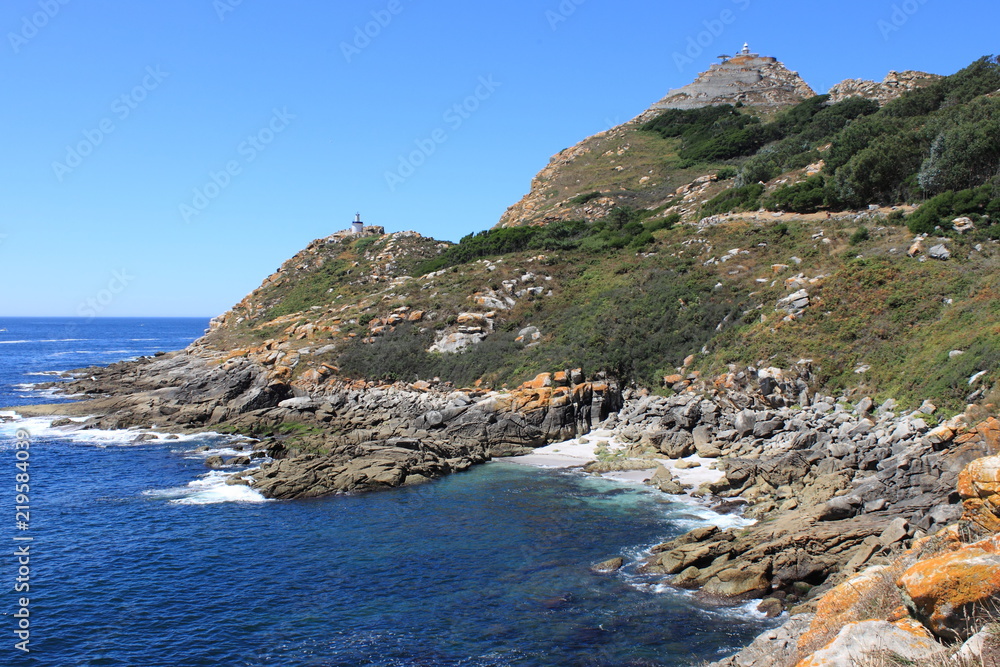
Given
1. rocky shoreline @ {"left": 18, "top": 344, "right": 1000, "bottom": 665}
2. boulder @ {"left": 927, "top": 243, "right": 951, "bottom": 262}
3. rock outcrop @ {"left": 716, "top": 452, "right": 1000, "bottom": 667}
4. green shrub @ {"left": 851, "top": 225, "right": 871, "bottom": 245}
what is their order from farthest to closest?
green shrub @ {"left": 851, "top": 225, "right": 871, "bottom": 245} → boulder @ {"left": 927, "top": 243, "right": 951, "bottom": 262} → rocky shoreline @ {"left": 18, "top": 344, "right": 1000, "bottom": 665} → rock outcrop @ {"left": 716, "top": 452, "right": 1000, "bottom": 667}

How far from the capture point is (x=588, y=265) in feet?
190

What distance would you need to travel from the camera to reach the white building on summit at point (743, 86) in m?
103

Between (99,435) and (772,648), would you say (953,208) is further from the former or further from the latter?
(99,435)

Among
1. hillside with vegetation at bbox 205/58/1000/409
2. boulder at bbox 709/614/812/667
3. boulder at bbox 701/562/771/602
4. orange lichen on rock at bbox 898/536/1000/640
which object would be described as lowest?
boulder at bbox 701/562/771/602

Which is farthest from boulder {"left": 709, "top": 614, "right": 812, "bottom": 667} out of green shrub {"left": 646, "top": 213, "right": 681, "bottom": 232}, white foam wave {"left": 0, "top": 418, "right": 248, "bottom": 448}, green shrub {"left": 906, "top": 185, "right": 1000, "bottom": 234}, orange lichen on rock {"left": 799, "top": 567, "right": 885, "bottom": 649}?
green shrub {"left": 646, "top": 213, "right": 681, "bottom": 232}

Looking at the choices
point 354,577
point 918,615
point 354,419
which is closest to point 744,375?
point 354,577

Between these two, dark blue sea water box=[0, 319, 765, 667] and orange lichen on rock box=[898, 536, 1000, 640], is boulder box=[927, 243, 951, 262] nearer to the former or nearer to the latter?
dark blue sea water box=[0, 319, 765, 667]

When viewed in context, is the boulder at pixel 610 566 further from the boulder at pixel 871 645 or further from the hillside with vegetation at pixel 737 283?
the hillside with vegetation at pixel 737 283

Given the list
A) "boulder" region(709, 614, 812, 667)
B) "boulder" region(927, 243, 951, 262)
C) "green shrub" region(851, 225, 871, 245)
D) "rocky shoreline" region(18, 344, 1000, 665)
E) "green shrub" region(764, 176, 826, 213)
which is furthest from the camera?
"green shrub" region(764, 176, 826, 213)

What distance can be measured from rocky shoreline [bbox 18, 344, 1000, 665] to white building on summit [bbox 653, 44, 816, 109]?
79.8 m

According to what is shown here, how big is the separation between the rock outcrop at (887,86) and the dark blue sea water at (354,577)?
71571mm

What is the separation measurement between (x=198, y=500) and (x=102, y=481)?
7077 millimetres

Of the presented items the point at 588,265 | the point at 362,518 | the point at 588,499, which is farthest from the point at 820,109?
the point at 362,518

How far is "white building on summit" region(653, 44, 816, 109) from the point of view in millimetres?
103438
